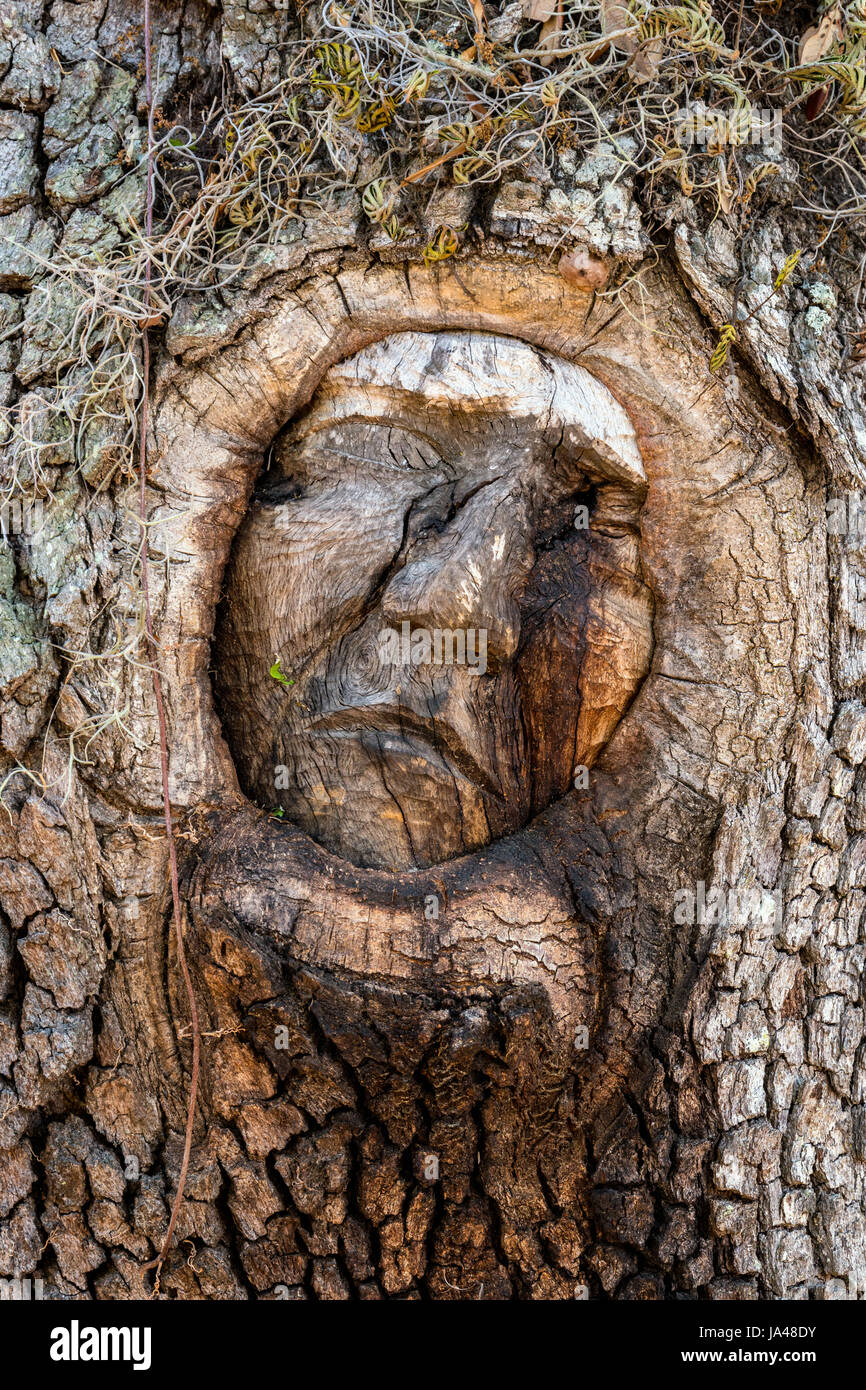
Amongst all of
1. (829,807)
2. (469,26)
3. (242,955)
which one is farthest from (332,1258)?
(469,26)

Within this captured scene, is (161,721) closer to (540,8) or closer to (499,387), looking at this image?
(499,387)

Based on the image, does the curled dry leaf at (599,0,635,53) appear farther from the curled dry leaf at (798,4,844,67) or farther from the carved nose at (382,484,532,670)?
the carved nose at (382,484,532,670)

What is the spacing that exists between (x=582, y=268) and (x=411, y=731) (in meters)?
1.00

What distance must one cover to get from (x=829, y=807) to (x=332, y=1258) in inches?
54.1

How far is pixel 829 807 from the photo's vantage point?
2.05m

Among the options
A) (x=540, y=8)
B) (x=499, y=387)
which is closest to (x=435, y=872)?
(x=499, y=387)

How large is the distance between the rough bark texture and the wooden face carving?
0.03 m

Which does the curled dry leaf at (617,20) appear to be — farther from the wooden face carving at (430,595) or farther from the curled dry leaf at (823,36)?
the wooden face carving at (430,595)

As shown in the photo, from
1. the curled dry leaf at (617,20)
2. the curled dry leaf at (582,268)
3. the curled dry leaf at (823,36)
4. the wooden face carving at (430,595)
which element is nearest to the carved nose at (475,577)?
the wooden face carving at (430,595)

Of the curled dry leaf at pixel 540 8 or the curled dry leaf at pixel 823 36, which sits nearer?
the curled dry leaf at pixel 540 8

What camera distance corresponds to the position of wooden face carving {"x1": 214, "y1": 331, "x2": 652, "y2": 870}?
2004 millimetres

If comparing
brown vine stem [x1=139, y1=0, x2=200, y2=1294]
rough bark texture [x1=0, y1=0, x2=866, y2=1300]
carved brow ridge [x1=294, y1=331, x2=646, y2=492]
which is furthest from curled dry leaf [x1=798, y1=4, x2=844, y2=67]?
brown vine stem [x1=139, y1=0, x2=200, y2=1294]

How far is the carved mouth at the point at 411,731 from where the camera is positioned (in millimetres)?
2016

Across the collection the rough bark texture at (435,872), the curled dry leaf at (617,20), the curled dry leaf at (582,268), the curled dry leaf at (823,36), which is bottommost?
the rough bark texture at (435,872)
